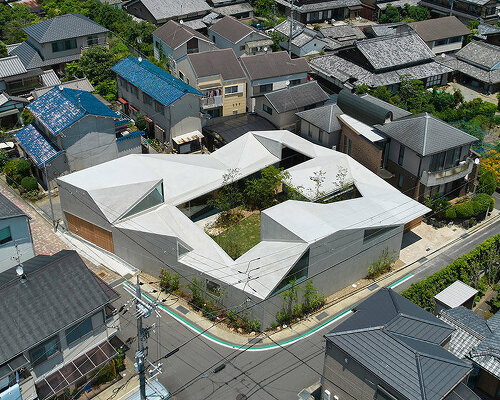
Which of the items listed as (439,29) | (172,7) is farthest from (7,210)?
(439,29)

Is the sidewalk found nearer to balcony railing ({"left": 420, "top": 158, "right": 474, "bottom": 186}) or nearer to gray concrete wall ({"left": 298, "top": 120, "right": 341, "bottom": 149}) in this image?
gray concrete wall ({"left": 298, "top": 120, "right": 341, "bottom": 149})

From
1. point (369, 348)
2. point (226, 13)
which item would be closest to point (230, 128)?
point (369, 348)

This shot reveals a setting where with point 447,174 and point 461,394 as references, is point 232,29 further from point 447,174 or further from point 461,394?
point 461,394

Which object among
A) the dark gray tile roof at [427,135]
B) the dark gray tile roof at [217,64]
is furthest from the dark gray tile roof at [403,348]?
the dark gray tile roof at [217,64]

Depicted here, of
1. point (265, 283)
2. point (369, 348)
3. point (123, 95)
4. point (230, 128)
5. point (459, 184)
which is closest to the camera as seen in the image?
point (369, 348)

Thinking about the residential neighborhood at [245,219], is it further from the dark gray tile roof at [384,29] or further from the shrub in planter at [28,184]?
the dark gray tile roof at [384,29]

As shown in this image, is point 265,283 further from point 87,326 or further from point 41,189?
point 41,189

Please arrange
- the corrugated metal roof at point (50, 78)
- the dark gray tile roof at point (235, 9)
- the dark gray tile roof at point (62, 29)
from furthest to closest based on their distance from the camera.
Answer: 1. the dark gray tile roof at point (235, 9)
2. the dark gray tile roof at point (62, 29)
3. the corrugated metal roof at point (50, 78)

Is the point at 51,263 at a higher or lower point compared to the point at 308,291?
higher
